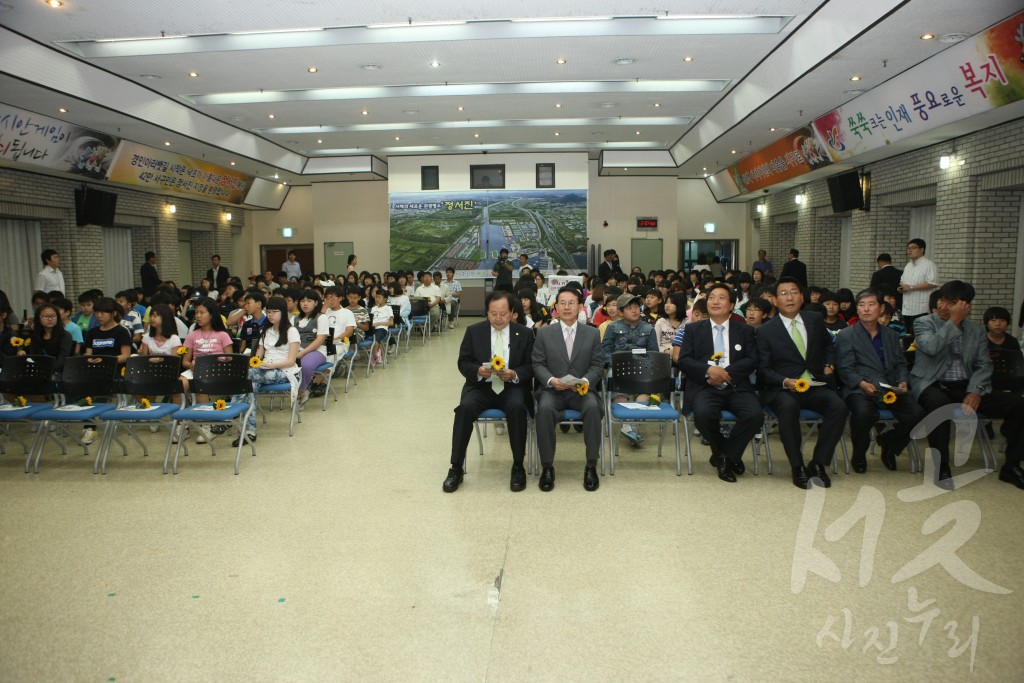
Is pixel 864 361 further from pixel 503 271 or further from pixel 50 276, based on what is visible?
pixel 50 276

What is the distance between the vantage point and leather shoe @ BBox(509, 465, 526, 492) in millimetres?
4820

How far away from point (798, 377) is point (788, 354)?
7.5 inches

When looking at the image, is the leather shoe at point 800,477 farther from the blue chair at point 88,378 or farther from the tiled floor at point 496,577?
the blue chair at point 88,378

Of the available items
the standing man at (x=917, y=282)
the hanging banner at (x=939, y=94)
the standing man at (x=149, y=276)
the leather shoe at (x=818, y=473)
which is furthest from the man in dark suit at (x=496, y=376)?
the standing man at (x=149, y=276)

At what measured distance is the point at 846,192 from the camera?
12.6 meters

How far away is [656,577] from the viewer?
3.45 meters

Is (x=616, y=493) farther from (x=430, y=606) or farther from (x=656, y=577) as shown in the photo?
(x=430, y=606)

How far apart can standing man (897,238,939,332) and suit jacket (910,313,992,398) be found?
13.3 feet

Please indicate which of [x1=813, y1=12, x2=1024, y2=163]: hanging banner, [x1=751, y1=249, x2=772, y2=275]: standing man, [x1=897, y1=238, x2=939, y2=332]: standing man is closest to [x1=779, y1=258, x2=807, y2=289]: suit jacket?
[x1=751, y1=249, x2=772, y2=275]: standing man

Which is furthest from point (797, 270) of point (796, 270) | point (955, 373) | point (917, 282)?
point (955, 373)

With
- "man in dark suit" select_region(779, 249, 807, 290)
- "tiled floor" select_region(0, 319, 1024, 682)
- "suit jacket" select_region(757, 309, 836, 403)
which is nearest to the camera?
"tiled floor" select_region(0, 319, 1024, 682)

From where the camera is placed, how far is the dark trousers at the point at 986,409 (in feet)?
15.8

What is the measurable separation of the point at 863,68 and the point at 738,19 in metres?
1.67

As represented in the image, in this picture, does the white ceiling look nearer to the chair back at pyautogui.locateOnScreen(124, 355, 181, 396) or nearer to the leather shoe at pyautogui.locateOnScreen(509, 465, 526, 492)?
the chair back at pyautogui.locateOnScreen(124, 355, 181, 396)
